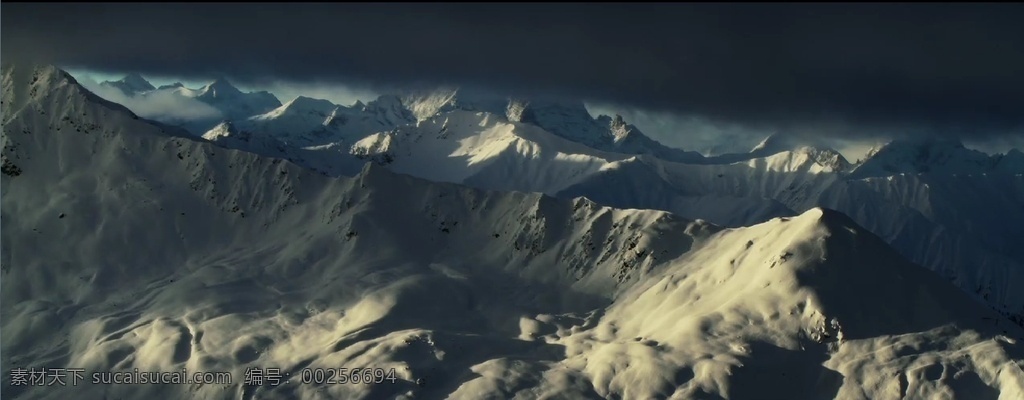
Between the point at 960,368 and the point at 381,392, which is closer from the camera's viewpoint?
the point at 960,368

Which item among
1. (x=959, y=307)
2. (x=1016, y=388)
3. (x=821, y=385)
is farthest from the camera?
(x=959, y=307)

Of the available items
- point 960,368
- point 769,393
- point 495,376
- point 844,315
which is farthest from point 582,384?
point 960,368

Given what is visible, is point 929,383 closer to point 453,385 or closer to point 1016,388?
point 1016,388

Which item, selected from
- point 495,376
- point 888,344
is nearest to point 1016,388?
point 888,344

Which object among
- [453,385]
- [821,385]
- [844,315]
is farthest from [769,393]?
[453,385]

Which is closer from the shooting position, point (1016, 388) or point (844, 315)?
point (1016, 388)

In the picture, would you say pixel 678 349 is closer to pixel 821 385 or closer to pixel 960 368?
pixel 821 385

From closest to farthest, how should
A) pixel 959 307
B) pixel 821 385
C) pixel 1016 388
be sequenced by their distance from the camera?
pixel 1016 388 < pixel 821 385 < pixel 959 307

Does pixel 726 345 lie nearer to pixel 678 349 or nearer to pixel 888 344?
pixel 678 349
